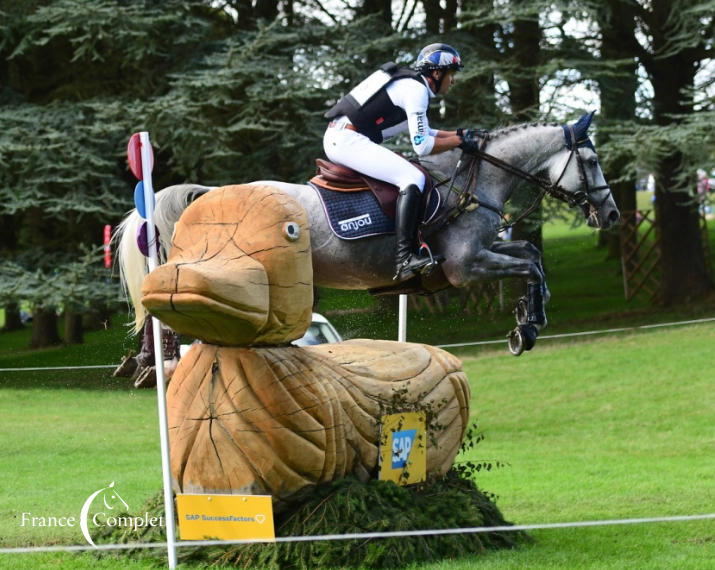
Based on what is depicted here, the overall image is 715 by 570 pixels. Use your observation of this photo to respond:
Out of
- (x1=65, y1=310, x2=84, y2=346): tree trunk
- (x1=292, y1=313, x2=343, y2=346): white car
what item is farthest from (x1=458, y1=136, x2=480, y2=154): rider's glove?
(x1=65, y1=310, x2=84, y2=346): tree trunk

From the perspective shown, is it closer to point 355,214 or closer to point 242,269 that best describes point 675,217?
point 355,214

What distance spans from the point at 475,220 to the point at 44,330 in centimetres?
715

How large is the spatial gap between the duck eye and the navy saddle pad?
42 cm

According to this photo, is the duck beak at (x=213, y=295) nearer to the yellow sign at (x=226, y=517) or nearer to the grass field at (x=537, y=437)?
the yellow sign at (x=226, y=517)

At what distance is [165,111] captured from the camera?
1225 cm

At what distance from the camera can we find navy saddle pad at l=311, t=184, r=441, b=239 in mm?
5004

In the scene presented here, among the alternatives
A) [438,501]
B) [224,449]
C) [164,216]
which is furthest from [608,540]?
[164,216]

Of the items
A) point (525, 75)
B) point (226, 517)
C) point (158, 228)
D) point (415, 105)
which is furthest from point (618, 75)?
point (226, 517)

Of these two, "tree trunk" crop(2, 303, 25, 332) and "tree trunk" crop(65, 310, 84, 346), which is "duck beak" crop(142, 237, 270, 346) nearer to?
"tree trunk" crop(65, 310, 84, 346)

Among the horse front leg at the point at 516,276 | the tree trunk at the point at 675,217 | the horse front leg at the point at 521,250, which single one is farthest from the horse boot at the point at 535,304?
the tree trunk at the point at 675,217

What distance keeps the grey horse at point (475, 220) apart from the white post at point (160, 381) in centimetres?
24

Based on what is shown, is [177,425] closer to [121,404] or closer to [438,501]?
[438,501]

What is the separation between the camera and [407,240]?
5.02 metres

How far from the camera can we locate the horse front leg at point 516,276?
5.14 meters
